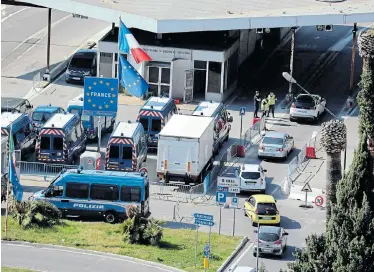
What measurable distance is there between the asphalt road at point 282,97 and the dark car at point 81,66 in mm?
684

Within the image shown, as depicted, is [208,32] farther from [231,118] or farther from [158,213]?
[158,213]

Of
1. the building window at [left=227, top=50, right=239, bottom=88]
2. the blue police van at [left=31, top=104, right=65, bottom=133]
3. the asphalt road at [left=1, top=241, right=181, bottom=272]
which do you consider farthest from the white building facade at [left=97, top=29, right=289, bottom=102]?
the asphalt road at [left=1, top=241, right=181, bottom=272]

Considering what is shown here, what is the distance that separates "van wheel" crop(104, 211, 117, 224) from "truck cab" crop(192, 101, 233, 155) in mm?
10743

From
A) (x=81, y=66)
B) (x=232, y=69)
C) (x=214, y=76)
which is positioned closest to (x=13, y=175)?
(x=214, y=76)

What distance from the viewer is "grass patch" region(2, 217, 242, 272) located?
170 feet

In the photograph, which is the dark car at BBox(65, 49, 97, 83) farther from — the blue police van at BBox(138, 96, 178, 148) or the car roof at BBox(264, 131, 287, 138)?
the car roof at BBox(264, 131, 287, 138)

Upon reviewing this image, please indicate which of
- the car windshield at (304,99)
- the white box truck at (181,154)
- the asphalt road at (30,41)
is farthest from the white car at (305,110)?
the asphalt road at (30,41)

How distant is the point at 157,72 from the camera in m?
77.3

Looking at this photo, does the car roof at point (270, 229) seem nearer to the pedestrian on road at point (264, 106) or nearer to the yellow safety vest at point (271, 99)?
the pedestrian on road at point (264, 106)

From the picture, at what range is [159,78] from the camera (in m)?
77.2

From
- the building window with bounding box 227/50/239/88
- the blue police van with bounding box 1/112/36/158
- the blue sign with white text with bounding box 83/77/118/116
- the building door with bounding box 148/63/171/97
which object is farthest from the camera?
the building window with bounding box 227/50/239/88

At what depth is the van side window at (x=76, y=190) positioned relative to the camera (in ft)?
187

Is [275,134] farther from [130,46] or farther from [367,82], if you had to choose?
[367,82]

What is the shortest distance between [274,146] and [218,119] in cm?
335
